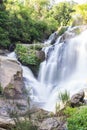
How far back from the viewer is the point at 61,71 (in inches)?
657

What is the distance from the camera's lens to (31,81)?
627 inches

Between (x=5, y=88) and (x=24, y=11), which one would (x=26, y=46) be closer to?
(x=24, y=11)

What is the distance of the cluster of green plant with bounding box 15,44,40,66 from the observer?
18156mm

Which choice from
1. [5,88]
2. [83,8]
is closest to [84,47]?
[5,88]

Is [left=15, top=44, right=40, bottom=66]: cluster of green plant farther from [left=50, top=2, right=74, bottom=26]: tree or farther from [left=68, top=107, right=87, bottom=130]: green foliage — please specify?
[left=50, top=2, right=74, bottom=26]: tree

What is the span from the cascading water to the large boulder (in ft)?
3.11

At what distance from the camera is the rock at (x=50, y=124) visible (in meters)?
7.82

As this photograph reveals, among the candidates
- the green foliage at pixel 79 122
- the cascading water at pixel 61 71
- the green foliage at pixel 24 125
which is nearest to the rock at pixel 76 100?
the green foliage at pixel 24 125

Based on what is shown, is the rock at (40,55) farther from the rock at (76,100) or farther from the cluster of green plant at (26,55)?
the rock at (76,100)

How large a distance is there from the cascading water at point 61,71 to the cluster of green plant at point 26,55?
523mm

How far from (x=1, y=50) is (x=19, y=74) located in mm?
5954

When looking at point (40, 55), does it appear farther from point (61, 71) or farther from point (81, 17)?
point (81, 17)

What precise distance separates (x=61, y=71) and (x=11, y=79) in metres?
3.93

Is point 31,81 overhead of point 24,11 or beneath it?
beneath
